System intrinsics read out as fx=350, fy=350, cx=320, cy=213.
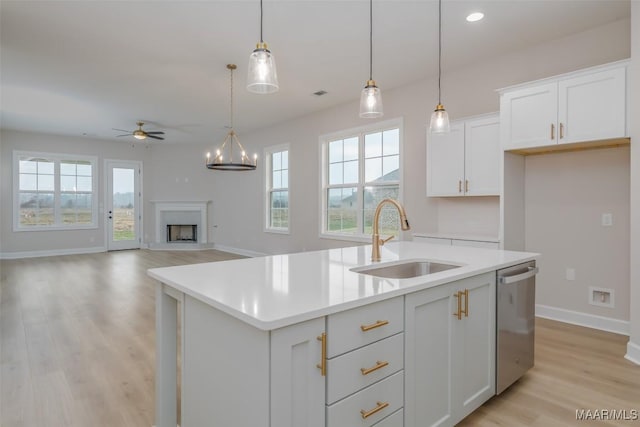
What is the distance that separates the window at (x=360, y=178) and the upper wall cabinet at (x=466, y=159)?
79 cm

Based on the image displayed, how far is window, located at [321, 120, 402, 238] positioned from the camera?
5.22m

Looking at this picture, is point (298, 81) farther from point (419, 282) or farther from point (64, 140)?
point (64, 140)

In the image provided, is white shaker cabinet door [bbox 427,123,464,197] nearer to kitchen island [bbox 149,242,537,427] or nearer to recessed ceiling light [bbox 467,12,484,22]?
recessed ceiling light [bbox 467,12,484,22]

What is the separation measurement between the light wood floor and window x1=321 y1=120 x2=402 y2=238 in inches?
102

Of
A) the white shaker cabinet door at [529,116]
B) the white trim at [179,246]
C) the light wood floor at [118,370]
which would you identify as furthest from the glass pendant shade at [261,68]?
the white trim at [179,246]

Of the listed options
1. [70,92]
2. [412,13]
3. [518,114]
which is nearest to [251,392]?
[412,13]

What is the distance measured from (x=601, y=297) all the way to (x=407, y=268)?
251 cm

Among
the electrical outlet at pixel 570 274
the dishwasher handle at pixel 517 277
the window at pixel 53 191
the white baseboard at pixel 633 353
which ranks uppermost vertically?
the window at pixel 53 191

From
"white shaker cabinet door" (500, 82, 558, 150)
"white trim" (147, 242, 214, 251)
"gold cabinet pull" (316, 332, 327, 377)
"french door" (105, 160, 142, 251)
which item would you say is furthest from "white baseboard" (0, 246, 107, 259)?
"gold cabinet pull" (316, 332, 327, 377)

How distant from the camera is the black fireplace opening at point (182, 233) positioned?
9.74 m

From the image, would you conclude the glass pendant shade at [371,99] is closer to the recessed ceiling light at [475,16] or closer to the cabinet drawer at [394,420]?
the recessed ceiling light at [475,16]

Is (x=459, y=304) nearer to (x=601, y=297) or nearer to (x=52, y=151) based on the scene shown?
(x=601, y=297)

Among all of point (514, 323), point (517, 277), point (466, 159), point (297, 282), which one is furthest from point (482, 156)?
point (297, 282)

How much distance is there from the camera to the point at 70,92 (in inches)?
210
